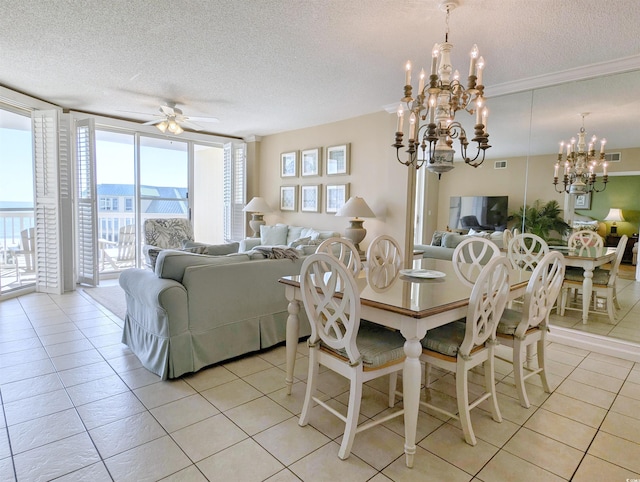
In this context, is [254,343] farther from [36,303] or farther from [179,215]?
[179,215]

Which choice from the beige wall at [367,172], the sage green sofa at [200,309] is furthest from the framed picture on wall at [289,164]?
the sage green sofa at [200,309]

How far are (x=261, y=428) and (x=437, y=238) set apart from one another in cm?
340

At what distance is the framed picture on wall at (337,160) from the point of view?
207 inches

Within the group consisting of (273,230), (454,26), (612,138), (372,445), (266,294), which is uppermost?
(454,26)

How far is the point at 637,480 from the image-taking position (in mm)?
1665

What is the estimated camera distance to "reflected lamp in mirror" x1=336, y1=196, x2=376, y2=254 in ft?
15.1

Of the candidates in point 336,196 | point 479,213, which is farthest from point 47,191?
point 479,213

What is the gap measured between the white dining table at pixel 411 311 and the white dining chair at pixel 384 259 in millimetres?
283

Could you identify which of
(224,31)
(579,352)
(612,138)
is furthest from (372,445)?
(612,138)

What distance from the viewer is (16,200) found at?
4684 mm

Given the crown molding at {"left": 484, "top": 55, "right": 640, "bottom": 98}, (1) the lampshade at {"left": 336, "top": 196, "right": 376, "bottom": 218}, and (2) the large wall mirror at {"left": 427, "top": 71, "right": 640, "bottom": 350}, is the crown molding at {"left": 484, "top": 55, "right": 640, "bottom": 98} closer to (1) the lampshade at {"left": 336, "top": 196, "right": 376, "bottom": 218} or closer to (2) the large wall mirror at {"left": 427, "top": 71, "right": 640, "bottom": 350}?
(2) the large wall mirror at {"left": 427, "top": 71, "right": 640, "bottom": 350}

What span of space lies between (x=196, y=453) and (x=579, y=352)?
3281mm

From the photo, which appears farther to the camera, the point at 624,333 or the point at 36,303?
the point at 36,303

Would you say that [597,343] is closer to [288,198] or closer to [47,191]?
[288,198]
